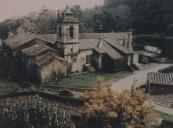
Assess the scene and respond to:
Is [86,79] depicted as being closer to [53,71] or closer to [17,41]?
[53,71]

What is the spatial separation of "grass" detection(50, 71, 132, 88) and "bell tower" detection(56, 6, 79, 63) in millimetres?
3067

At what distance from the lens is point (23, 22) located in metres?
76.4

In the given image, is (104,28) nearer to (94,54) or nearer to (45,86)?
(94,54)

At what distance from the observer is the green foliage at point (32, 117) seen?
2066cm

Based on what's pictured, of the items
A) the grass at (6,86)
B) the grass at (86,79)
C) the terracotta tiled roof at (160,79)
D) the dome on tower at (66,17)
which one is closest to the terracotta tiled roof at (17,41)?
the grass at (6,86)

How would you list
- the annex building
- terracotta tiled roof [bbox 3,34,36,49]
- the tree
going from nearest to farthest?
the tree
the annex building
terracotta tiled roof [bbox 3,34,36,49]

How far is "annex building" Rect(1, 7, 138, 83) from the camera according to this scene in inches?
1564

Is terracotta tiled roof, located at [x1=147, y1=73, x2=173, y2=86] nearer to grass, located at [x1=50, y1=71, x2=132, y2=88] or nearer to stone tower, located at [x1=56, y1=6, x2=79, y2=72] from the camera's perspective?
grass, located at [x1=50, y1=71, x2=132, y2=88]

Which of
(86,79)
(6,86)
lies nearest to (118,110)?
(6,86)

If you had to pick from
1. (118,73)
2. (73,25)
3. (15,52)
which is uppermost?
(73,25)

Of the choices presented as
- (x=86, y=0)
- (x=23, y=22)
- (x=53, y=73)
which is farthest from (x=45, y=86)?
(x=86, y=0)

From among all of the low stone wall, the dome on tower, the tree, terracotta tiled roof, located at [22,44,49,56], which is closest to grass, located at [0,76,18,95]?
the low stone wall

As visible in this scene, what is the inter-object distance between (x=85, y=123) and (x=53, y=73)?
18.0 meters

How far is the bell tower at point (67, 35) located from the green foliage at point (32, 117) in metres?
21.7
